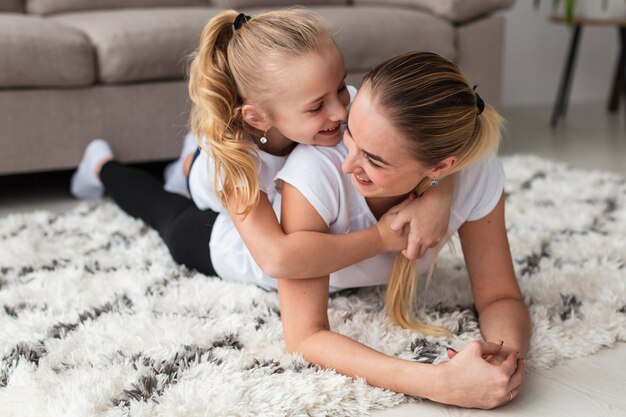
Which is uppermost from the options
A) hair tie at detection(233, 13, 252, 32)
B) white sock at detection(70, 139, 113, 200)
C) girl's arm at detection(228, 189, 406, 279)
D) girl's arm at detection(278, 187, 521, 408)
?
hair tie at detection(233, 13, 252, 32)

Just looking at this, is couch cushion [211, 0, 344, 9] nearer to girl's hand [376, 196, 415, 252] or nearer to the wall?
the wall

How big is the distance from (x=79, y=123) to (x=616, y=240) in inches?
62.4

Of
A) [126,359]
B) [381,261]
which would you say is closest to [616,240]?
[381,261]

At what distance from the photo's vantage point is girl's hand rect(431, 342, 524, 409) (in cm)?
111

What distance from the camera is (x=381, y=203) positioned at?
1379 mm

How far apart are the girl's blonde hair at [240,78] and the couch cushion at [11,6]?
5.89 feet

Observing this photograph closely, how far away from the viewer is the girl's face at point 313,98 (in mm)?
1267

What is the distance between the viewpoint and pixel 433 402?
1168mm

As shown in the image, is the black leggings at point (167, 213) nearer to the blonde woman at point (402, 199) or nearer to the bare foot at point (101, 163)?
the bare foot at point (101, 163)

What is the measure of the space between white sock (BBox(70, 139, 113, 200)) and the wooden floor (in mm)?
52

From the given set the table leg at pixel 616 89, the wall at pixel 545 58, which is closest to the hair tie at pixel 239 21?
the table leg at pixel 616 89

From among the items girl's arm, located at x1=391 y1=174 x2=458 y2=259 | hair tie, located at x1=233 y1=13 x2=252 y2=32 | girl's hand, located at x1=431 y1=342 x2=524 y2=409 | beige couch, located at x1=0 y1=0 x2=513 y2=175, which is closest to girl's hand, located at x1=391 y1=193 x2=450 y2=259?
girl's arm, located at x1=391 y1=174 x2=458 y2=259

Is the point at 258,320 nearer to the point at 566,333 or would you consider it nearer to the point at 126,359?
the point at 126,359

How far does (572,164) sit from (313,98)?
1887mm
